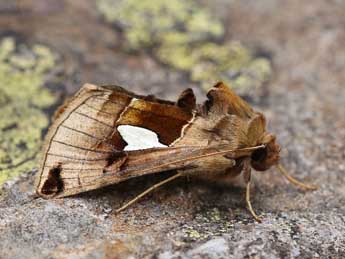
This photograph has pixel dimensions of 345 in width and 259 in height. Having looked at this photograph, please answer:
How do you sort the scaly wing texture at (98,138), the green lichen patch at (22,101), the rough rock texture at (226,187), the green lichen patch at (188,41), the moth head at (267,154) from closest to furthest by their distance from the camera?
1. the rough rock texture at (226,187)
2. the scaly wing texture at (98,138)
3. the moth head at (267,154)
4. the green lichen patch at (22,101)
5. the green lichen patch at (188,41)

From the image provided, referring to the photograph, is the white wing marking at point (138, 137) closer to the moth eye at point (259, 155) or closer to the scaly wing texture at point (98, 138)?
the scaly wing texture at point (98, 138)

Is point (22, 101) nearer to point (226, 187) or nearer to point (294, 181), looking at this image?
point (226, 187)

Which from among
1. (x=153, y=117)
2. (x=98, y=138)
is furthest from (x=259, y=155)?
(x=98, y=138)

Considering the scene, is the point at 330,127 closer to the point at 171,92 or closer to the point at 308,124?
the point at 308,124

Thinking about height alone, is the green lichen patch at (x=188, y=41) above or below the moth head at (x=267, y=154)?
above

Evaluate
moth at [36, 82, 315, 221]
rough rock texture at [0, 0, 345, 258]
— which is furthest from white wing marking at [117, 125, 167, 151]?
rough rock texture at [0, 0, 345, 258]

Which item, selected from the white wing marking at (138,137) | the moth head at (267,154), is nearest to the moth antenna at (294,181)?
the moth head at (267,154)

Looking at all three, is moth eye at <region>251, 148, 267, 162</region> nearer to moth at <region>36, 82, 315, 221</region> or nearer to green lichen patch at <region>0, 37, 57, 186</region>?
moth at <region>36, 82, 315, 221</region>
